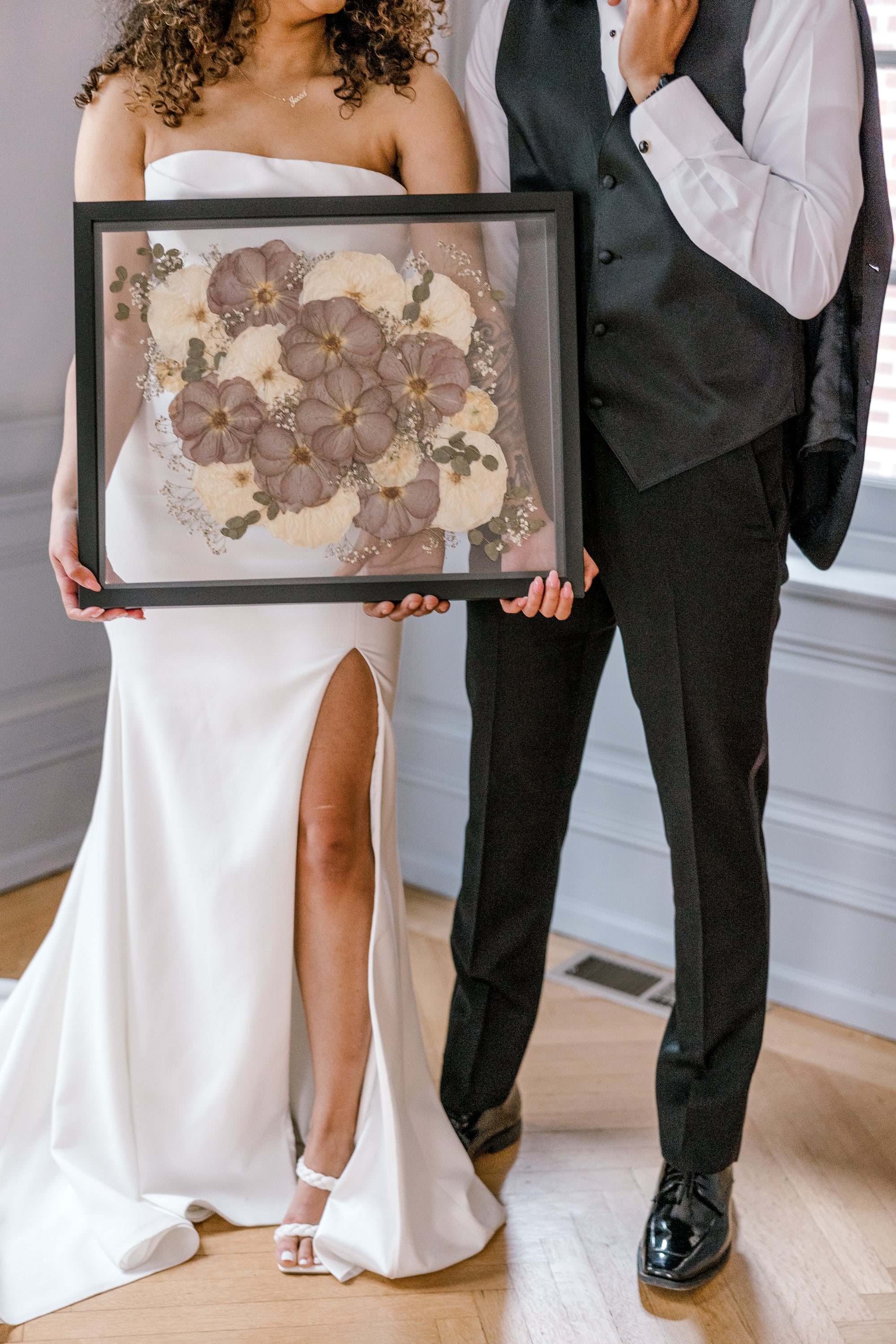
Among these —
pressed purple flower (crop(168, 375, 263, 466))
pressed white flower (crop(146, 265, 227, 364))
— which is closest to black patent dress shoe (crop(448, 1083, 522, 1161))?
pressed purple flower (crop(168, 375, 263, 466))

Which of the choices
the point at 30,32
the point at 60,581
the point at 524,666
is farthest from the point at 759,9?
the point at 30,32

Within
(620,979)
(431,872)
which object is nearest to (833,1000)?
(620,979)

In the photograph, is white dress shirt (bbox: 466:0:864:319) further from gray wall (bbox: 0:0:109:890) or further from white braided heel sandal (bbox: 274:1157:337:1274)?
gray wall (bbox: 0:0:109:890)

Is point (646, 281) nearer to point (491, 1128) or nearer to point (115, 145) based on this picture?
point (115, 145)

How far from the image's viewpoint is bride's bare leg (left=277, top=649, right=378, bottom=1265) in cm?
184

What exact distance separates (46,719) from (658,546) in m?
1.75

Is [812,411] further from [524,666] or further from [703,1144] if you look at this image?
[703,1144]

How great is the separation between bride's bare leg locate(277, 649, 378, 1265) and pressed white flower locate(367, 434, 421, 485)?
28 cm

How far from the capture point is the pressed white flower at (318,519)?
1.65 metres

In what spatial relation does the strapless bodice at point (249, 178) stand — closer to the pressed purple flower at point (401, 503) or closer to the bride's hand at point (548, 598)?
the pressed purple flower at point (401, 503)

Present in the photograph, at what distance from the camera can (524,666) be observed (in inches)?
73.9

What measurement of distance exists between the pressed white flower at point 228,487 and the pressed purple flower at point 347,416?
0.09 metres

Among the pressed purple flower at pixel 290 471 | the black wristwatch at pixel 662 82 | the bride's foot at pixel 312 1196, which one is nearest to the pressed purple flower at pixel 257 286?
the pressed purple flower at pixel 290 471

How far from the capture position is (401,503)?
1656 millimetres
